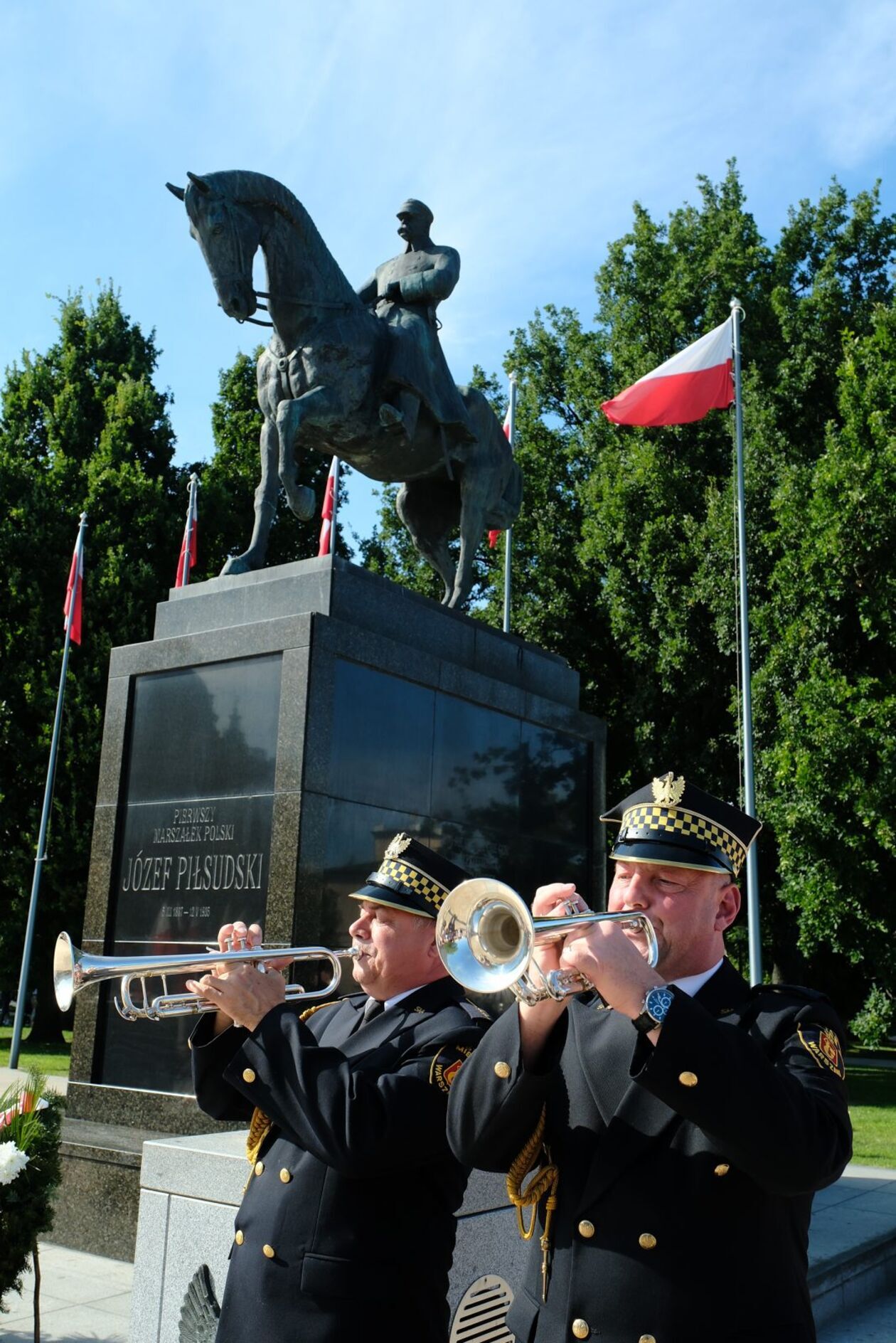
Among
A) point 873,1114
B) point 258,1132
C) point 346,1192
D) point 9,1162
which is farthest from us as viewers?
point 873,1114

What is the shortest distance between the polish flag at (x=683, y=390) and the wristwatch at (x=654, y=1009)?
15.5 meters

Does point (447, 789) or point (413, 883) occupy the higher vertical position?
point (447, 789)

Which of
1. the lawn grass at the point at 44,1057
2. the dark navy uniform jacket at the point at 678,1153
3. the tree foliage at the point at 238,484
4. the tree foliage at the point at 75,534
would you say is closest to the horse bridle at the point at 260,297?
the dark navy uniform jacket at the point at 678,1153

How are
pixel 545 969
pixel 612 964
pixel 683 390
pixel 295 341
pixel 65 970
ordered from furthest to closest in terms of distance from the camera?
pixel 683 390, pixel 295 341, pixel 65 970, pixel 545 969, pixel 612 964

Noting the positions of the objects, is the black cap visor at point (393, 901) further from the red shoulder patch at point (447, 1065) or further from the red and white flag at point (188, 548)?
the red and white flag at point (188, 548)

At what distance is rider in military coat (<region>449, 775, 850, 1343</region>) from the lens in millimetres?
2377

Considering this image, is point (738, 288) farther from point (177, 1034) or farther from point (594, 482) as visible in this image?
point (177, 1034)

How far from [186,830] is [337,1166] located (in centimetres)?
503

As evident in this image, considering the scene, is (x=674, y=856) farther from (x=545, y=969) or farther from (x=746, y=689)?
(x=746, y=689)

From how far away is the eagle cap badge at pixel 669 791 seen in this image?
2.96 metres

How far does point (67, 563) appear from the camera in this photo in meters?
26.1

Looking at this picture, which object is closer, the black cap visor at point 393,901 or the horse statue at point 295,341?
the black cap visor at point 393,901

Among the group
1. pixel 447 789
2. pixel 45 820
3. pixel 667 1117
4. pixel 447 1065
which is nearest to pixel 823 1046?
pixel 667 1117

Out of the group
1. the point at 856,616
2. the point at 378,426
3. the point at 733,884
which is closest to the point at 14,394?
the point at 856,616
